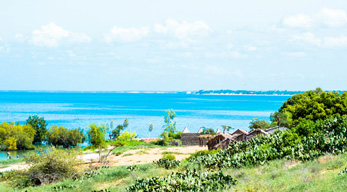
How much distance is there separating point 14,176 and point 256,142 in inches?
578

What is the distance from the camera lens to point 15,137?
6122cm

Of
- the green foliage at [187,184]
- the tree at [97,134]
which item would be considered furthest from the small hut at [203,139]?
the green foliage at [187,184]

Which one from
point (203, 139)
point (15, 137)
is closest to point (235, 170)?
point (203, 139)

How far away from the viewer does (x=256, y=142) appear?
67.8ft

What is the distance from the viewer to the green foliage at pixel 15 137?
195 feet

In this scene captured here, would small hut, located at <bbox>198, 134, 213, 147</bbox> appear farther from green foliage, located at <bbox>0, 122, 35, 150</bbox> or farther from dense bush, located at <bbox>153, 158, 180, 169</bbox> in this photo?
green foliage, located at <bbox>0, 122, 35, 150</bbox>

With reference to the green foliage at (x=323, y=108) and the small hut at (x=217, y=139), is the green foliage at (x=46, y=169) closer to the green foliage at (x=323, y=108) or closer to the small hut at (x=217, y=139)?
the small hut at (x=217, y=139)

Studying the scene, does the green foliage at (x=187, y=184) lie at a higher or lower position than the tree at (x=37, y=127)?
higher

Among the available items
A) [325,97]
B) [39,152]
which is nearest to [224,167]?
[39,152]

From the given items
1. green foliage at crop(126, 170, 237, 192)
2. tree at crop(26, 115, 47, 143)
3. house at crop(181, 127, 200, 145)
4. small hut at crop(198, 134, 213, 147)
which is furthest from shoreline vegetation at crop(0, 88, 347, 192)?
tree at crop(26, 115, 47, 143)

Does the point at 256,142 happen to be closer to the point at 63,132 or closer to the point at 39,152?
the point at 39,152

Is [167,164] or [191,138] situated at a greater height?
[167,164]

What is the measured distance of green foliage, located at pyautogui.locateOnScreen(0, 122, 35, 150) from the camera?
195 ft

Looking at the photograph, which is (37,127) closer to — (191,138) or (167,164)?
(191,138)
